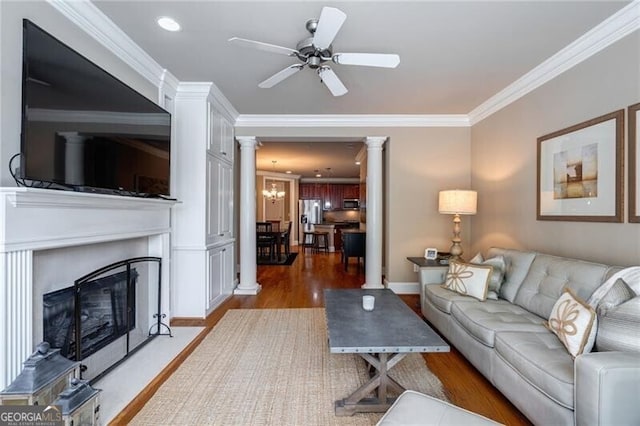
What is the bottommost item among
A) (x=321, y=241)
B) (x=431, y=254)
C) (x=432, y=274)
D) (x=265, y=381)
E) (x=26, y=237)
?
(x=265, y=381)

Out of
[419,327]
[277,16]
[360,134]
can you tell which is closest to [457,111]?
[360,134]

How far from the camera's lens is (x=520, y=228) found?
11.4 feet

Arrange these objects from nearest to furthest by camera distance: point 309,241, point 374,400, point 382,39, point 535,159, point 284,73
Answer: point 374,400, point 284,73, point 382,39, point 535,159, point 309,241

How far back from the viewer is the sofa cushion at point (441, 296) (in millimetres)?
2846

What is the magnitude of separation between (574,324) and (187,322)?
3.40 m

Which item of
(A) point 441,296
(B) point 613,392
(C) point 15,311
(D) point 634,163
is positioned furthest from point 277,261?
(B) point 613,392

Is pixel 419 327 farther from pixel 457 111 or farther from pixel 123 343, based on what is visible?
pixel 457 111

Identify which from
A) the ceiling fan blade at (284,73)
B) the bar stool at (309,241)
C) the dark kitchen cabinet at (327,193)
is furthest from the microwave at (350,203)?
the ceiling fan blade at (284,73)

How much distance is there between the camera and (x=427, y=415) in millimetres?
1293

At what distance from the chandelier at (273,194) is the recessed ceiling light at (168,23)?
798 cm

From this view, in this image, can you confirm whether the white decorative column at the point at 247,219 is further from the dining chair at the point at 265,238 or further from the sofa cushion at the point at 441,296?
the dining chair at the point at 265,238

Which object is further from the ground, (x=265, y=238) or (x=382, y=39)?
(x=382, y=39)

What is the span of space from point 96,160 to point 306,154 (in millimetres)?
5613

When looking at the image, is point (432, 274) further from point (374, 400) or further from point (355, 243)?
point (355, 243)
